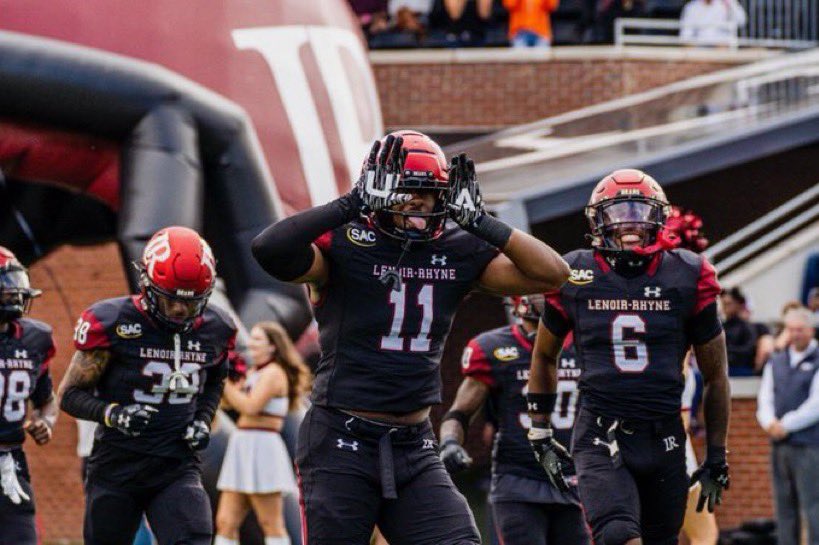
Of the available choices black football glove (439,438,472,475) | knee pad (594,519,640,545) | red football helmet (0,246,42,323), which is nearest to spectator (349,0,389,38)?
red football helmet (0,246,42,323)

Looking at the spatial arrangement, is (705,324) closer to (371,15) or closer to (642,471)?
(642,471)

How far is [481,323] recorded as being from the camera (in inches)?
667

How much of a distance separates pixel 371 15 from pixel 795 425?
30.7 ft

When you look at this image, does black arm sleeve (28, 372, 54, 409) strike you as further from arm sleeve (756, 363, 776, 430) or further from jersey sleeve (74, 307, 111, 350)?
arm sleeve (756, 363, 776, 430)

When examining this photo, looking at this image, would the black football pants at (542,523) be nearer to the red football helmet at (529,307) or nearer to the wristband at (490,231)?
the red football helmet at (529,307)

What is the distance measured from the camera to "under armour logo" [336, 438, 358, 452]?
6000 millimetres

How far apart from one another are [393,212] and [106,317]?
209cm

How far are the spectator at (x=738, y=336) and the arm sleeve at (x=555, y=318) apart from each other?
6.12m

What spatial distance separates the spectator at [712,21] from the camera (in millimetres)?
18422

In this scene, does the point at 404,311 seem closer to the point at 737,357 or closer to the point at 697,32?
the point at 737,357

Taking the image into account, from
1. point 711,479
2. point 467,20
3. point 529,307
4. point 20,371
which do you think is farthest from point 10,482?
point 467,20

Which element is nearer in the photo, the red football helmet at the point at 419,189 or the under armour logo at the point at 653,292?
the red football helmet at the point at 419,189

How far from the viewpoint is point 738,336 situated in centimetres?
1339

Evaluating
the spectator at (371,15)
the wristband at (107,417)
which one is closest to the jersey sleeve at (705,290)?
the wristband at (107,417)
